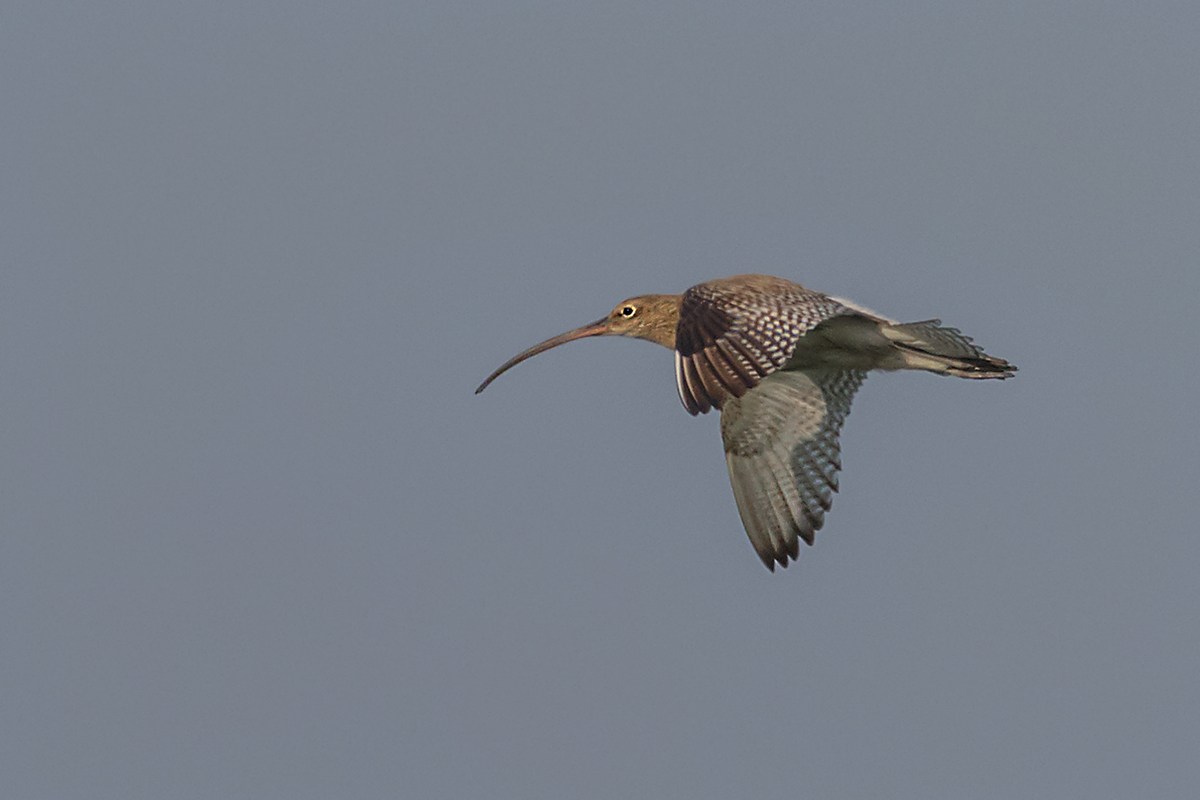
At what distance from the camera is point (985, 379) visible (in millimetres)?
15484

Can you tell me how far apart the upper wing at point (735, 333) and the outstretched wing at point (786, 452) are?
2058mm

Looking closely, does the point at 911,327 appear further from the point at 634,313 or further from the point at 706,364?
the point at 706,364

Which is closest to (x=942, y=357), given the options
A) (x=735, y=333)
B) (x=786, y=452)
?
(x=786, y=452)

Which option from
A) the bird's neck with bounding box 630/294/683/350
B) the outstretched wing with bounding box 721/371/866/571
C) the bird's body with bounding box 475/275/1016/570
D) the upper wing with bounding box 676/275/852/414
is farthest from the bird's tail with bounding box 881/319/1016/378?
the bird's neck with bounding box 630/294/683/350

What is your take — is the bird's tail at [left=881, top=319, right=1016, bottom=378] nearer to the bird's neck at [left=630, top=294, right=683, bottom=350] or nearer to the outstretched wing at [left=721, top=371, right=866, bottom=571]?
the outstretched wing at [left=721, top=371, right=866, bottom=571]

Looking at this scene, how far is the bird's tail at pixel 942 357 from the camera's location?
15.3 meters

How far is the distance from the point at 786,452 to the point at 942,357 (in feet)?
6.01

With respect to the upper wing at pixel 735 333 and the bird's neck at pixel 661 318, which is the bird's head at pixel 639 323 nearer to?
the bird's neck at pixel 661 318

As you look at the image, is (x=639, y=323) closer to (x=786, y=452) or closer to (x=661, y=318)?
(x=661, y=318)

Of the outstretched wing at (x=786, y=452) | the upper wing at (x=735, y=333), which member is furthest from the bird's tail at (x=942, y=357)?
the upper wing at (x=735, y=333)

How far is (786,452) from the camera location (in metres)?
15.9

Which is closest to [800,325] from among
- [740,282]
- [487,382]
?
[740,282]

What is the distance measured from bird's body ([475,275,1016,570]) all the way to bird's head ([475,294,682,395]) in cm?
1

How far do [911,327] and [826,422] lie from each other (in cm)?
142
